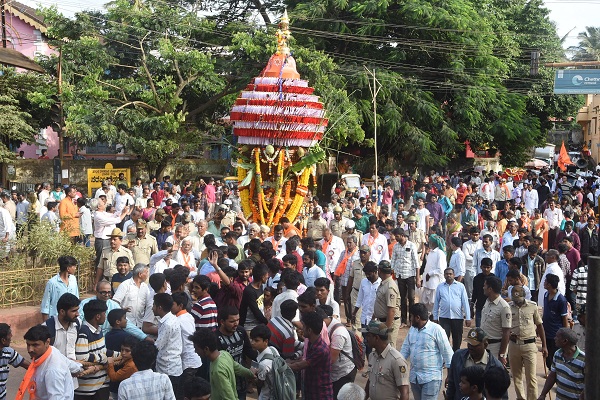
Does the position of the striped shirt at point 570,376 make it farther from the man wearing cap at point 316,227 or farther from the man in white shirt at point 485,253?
the man wearing cap at point 316,227

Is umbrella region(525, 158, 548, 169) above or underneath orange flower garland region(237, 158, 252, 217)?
underneath

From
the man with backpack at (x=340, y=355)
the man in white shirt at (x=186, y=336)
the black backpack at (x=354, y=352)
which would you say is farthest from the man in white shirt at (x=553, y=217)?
the man in white shirt at (x=186, y=336)

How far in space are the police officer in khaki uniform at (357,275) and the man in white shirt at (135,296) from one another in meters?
3.32

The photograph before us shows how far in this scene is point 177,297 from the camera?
7434 millimetres

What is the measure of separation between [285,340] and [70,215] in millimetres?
8497

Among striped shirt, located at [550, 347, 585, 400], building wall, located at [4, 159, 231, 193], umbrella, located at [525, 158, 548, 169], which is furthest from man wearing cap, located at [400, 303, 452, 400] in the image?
umbrella, located at [525, 158, 548, 169]

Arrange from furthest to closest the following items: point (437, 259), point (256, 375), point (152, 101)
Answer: point (152, 101) < point (437, 259) < point (256, 375)

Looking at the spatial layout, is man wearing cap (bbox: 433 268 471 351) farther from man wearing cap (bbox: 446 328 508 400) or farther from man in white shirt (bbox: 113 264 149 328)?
man in white shirt (bbox: 113 264 149 328)

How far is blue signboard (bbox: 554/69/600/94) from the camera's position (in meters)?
28.0

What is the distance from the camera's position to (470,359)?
6.91 meters

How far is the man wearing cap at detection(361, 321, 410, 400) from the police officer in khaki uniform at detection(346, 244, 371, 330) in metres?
3.82

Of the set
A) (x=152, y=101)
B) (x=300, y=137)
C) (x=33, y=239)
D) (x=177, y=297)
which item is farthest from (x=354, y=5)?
(x=177, y=297)

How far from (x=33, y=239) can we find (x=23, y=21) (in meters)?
29.4

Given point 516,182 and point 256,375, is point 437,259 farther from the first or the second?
point 516,182
